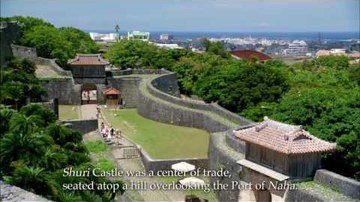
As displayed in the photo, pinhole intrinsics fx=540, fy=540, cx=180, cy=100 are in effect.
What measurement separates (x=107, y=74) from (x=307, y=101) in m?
20.4

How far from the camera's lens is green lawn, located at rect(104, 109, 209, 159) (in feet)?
74.2

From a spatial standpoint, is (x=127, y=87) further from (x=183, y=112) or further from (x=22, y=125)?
(x=22, y=125)

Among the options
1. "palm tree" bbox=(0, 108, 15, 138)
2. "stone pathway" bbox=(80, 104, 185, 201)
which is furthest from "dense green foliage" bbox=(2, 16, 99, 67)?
"palm tree" bbox=(0, 108, 15, 138)

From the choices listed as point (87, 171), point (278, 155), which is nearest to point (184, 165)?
point (278, 155)

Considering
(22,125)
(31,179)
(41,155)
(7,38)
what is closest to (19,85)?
(22,125)

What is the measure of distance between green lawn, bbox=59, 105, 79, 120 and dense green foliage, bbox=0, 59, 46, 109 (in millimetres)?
3016

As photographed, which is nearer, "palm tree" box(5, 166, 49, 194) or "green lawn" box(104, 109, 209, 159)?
"palm tree" box(5, 166, 49, 194)

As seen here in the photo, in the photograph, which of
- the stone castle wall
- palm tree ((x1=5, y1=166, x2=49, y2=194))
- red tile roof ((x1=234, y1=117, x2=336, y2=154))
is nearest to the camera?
palm tree ((x1=5, y1=166, x2=49, y2=194))

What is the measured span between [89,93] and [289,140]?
23.2m

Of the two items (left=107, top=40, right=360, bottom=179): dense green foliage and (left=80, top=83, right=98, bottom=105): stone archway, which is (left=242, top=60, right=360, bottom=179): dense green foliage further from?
(left=80, top=83, right=98, bottom=105): stone archway

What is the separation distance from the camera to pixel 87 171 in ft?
46.3

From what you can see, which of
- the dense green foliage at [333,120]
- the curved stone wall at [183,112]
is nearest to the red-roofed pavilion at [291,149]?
the dense green foliage at [333,120]

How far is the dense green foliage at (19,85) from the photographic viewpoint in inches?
890

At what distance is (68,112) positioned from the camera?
31.0m
